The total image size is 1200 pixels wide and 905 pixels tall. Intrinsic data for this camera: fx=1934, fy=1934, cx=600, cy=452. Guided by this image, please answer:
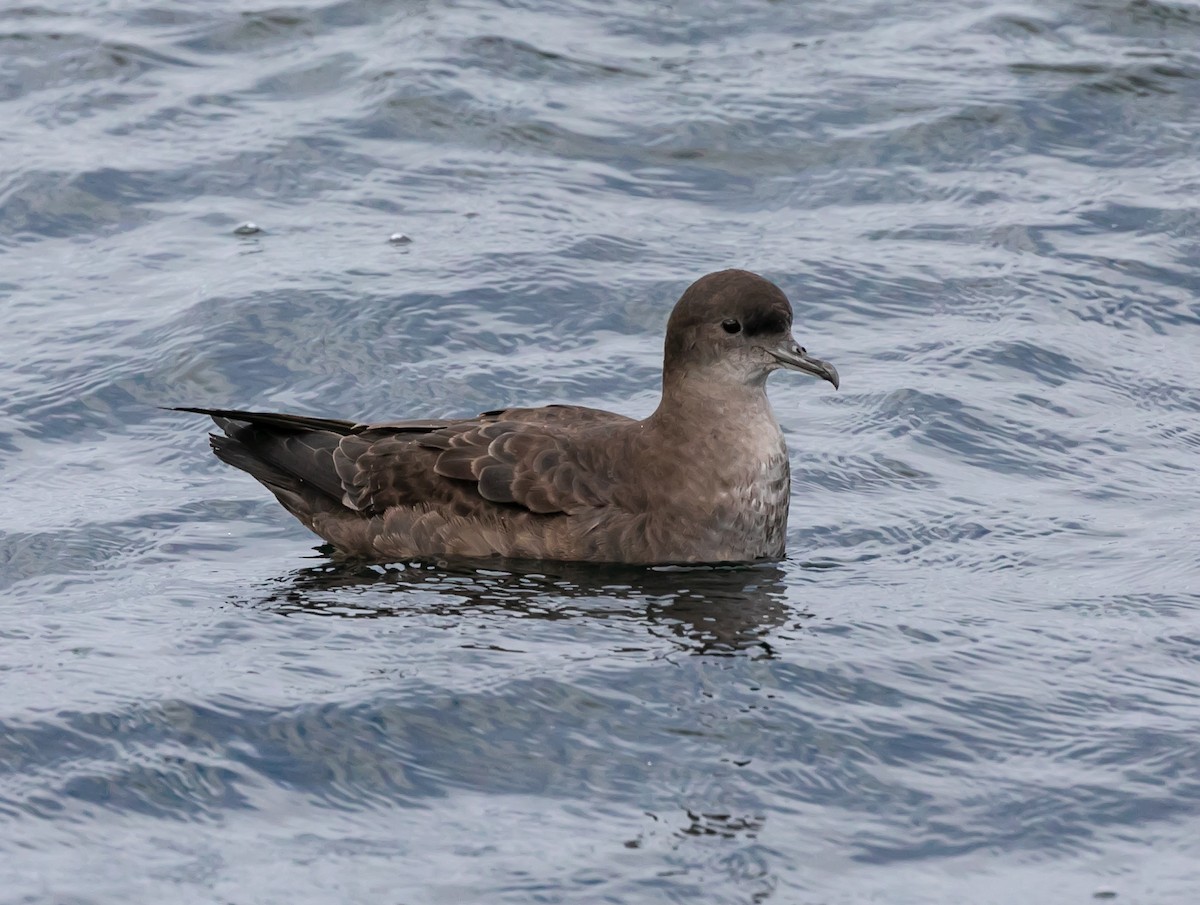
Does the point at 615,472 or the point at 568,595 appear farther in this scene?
the point at 615,472

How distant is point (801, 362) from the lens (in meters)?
7.66

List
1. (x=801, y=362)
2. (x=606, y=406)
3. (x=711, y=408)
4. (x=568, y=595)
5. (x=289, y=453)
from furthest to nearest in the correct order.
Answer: (x=606, y=406), (x=289, y=453), (x=711, y=408), (x=801, y=362), (x=568, y=595)

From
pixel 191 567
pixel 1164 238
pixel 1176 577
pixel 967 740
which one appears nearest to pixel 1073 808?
pixel 967 740

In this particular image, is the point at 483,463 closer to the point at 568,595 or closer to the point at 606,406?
the point at 568,595

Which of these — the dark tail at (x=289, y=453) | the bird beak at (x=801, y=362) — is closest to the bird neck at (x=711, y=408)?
the bird beak at (x=801, y=362)

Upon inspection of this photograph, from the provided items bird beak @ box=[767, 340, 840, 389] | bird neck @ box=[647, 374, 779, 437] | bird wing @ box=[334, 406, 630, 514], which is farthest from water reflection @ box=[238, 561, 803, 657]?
bird beak @ box=[767, 340, 840, 389]

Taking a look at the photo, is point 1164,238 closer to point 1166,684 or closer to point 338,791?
point 1166,684

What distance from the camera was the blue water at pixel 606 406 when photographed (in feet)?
18.4

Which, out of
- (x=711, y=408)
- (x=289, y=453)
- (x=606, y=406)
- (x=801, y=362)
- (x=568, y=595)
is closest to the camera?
(x=568, y=595)

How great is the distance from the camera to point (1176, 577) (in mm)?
7418

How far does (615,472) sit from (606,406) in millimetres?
1638

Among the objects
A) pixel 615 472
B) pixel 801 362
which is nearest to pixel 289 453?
pixel 615 472

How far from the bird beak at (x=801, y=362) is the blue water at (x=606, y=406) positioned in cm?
76

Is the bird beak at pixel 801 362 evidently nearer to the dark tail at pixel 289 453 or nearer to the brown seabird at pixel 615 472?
the brown seabird at pixel 615 472
